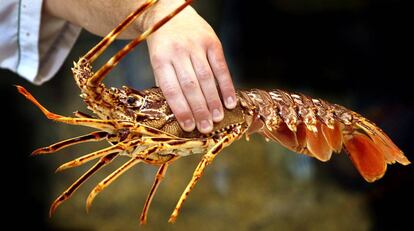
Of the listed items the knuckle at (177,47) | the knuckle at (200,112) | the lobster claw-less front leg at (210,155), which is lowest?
the lobster claw-less front leg at (210,155)

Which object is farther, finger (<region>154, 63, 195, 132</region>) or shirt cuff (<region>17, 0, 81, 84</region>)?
shirt cuff (<region>17, 0, 81, 84</region>)

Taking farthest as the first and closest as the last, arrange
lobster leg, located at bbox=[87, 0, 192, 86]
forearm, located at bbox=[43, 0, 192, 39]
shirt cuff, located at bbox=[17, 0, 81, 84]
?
shirt cuff, located at bbox=[17, 0, 81, 84]
forearm, located at bbox=[43, 0, 192, 39]
lobster leg, located at bbox=[87, 0, 192, 86]

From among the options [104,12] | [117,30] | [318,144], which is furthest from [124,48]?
[318,144]

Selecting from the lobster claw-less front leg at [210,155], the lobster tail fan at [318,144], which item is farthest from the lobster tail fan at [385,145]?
the lobster claw-less front leg at [210,155]

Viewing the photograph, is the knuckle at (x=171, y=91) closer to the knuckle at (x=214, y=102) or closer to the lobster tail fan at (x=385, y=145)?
the knuckle at (x=214, y=102)

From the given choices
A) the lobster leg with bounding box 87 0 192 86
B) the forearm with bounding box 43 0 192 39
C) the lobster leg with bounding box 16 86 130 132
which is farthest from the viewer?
the forearm with bounding box 43 0 192 39

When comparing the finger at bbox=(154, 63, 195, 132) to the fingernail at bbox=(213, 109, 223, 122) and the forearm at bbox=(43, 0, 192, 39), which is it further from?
the forearm at bbox=(43, 0, 192, 39)

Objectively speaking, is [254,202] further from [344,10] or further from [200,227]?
Answer: [344,10]

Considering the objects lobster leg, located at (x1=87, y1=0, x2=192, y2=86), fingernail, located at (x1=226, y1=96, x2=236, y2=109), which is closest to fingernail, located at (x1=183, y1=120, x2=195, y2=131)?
fingernail, located at (x1=226, y1=96, x2=236, y2=109)
